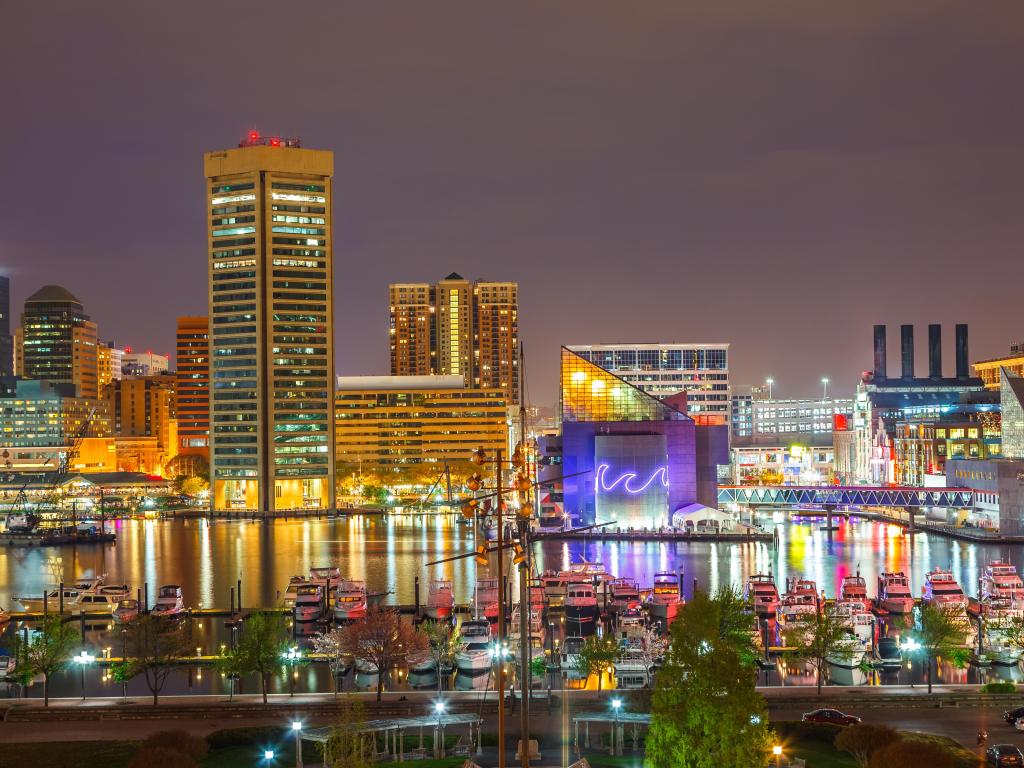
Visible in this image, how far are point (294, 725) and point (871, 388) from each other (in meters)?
102

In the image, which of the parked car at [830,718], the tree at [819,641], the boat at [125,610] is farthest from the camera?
the boat at [125,610]

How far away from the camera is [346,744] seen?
19125 mm

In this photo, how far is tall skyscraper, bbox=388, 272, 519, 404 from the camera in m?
190

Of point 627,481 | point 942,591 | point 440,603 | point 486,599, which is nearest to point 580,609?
point 486,599

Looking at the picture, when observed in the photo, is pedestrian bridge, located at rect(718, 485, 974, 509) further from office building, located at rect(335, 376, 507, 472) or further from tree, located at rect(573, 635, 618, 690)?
office building, located at rect(335, 376, 507, 472)

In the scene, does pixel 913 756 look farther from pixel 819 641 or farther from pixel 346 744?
pixel 819 641

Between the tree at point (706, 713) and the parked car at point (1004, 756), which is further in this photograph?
the parked car at point (1004, 756)

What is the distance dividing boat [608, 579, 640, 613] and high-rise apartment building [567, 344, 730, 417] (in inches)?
2976

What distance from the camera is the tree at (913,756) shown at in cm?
1709

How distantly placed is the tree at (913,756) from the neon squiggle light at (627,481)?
52.1 m

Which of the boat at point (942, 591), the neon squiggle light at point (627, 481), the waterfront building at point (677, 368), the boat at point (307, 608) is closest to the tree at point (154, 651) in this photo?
the boat at point (307, 608)

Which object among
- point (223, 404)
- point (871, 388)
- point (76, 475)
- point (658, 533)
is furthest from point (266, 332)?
point (871, 388)

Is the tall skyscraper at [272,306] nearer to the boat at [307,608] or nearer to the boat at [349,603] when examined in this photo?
the boat at [349,603]

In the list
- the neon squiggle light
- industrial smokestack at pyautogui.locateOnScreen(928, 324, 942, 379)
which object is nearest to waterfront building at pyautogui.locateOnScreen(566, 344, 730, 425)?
industrial smokestack at pyautogui.locateOnScreen(928, 324, 942, 379)
